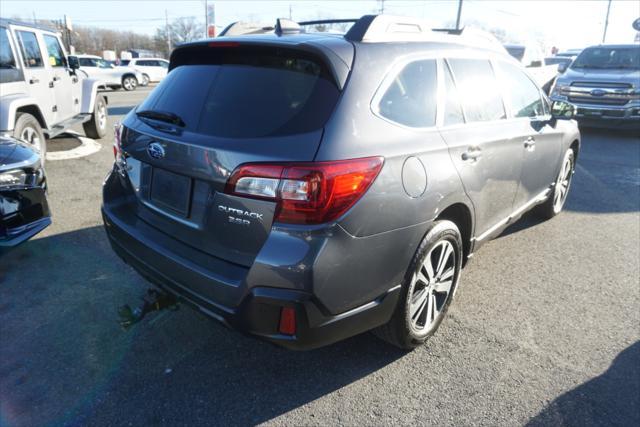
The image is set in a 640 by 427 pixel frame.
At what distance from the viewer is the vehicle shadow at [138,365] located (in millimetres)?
2402

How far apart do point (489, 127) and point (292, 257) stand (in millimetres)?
1979

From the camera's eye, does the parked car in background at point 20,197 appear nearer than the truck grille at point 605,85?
Yes

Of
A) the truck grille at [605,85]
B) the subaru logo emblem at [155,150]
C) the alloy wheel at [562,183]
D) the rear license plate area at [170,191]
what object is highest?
the subaru logo emblem at [155,150]

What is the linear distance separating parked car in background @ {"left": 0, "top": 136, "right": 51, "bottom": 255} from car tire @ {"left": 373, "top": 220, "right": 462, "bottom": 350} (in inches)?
112

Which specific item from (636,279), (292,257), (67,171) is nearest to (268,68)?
(292,257)

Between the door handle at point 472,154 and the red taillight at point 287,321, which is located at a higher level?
the door handle at point 472,154

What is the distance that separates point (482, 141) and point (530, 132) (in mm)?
1032

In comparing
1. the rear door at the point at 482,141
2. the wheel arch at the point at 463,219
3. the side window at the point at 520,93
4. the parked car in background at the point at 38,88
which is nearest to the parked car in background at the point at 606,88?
the side window at the point at 520,93

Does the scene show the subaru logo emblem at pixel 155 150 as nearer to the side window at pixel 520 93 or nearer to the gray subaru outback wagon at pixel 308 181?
the gray subaru outback wagon at pixel 308 181

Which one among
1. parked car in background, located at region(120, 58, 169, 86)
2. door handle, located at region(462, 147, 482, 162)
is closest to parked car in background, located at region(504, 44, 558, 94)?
door handle, located at region(462, 147, 482, 162)

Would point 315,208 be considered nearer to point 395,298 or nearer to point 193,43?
point 395,298

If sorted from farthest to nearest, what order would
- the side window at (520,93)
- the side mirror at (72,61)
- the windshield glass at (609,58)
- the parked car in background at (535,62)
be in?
the parked car in background at (535,62) → the windshield glass at (609,58) → the side mirror at (72,61) → the side window at (520,93)

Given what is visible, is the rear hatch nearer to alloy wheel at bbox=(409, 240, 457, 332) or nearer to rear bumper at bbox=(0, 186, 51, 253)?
alloy wheel at bbox=(409, 240, 457, 332)

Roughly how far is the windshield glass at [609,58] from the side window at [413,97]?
35.6ft
